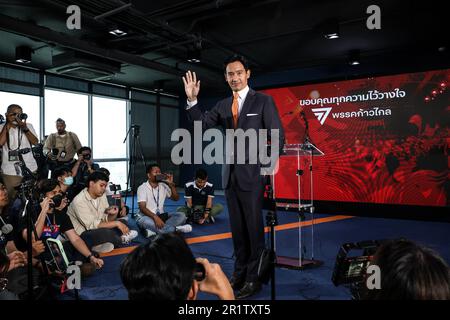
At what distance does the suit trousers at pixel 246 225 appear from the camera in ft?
8.41

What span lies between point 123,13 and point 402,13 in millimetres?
4181

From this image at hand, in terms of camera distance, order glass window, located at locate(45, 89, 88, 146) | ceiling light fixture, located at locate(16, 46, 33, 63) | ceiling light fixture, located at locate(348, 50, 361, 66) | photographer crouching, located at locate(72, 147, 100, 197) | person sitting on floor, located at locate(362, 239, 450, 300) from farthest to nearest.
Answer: glass window, located at locate(45, 89, 88, 146), ceiling light fixture, located at locate(348, 50, 361, 66), ceiling light fixture, located at locate(16, 46, 33, 63), photographer crouching, located at locate(72, 147, 100, 197), person sitting on floor, located at locate(362, 239, 450, 300)

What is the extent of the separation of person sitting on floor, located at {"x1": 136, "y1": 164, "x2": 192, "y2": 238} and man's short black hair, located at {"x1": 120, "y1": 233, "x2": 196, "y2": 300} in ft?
13.1

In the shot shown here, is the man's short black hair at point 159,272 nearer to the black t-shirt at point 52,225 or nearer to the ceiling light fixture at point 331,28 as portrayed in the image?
the black t-shirt at point 52,225

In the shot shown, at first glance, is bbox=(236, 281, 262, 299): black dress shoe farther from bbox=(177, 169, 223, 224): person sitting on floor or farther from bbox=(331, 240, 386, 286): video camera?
bbox=(177, 169, 223, 224): person sitting on floor

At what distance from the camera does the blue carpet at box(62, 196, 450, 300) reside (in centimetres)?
289

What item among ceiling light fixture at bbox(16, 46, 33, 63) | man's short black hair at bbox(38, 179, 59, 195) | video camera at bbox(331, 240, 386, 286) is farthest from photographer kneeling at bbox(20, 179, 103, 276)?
ceiling light fixture at bbox(16, 46, 33, 63)

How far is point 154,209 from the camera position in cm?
523

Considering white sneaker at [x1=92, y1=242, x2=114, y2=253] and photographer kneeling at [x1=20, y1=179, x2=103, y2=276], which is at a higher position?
photographer kneeling at [x1=20, y1=179, x2=103, y2=276]

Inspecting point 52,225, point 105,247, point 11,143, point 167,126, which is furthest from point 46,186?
point 167,126

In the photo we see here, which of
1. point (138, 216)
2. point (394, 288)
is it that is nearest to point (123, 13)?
point (138, 216)
